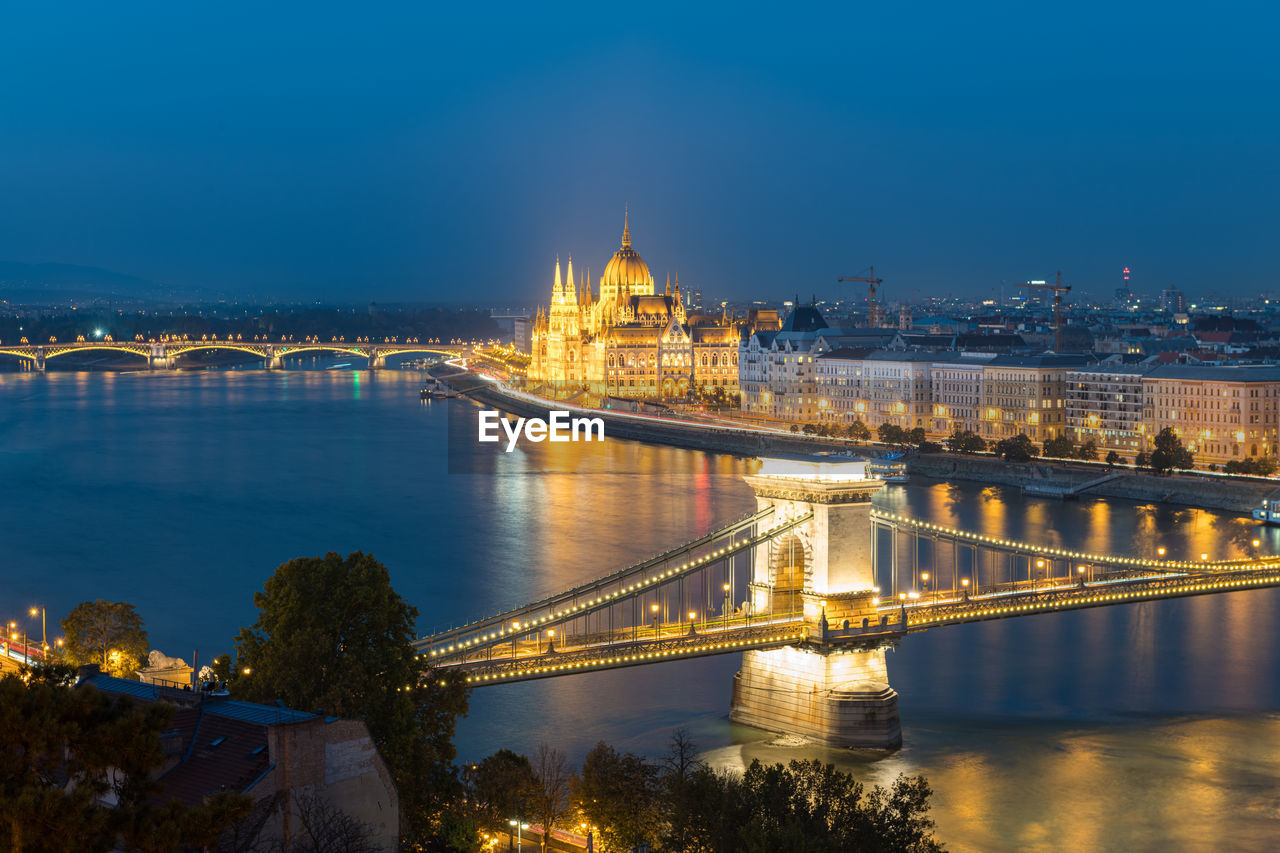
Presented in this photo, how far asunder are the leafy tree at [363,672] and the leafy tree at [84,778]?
265cm

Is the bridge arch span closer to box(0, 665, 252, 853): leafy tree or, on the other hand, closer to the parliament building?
the parliament building

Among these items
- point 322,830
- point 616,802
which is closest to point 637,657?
point 616,802

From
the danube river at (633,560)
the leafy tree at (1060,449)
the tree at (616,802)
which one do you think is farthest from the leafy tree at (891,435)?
the tree at (616,802)

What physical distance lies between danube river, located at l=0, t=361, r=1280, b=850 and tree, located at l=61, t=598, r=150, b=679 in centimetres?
225

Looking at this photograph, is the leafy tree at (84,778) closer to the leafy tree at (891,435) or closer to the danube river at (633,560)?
the danube river at (633,560)

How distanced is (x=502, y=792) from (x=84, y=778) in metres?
3.30

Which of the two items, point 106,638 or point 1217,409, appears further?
point 1217,409

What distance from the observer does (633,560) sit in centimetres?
1909

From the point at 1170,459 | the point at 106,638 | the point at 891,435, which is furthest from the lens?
the point at 891,435

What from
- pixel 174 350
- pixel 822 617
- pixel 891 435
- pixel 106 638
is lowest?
pixel 106 638

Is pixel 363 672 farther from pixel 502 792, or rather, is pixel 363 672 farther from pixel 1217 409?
pixel 1217 409

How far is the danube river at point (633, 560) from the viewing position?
10.5 m

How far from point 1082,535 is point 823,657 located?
38.1 ft

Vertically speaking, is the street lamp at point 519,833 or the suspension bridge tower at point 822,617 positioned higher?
the suspension bridge tower at point 822,617
